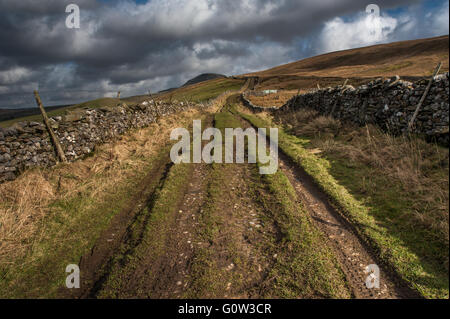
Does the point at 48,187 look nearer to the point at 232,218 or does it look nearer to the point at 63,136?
the point at 63,136

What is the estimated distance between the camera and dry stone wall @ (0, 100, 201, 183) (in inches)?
321

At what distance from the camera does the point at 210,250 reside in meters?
4.57

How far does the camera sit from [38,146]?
29.7ft

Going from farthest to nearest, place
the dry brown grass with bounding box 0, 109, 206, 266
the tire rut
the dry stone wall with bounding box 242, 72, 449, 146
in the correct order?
1. the dry stone wall with bounding box 242, 72, 449, 146
2. the dry brown grass with bounding box 0, 109, 206, 266
3. the tire rut

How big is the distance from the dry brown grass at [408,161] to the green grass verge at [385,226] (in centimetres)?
33

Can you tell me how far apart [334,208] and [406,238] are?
1573mm

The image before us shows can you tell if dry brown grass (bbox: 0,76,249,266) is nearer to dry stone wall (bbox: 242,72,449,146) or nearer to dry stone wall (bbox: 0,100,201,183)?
dry stone wall (bbox: 0,100,201,183)

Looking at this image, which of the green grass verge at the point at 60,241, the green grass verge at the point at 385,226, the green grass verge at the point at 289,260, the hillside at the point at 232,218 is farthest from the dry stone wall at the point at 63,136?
the green grass verge at the point at 385,226

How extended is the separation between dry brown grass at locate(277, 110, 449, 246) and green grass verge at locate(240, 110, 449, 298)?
13.1 inches

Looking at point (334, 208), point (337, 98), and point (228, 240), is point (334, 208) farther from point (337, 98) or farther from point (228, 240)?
point (337, 98)

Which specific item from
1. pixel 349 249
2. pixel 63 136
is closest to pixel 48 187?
pixel 63 136

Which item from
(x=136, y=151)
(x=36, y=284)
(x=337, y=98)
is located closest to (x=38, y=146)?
(x=136, y=151)

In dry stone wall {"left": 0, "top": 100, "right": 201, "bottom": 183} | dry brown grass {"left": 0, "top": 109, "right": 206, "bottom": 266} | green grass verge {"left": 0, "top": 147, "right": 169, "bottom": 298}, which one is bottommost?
green grass verge {"left": 0, "top": 147, "right": 169, "bottom": 298}

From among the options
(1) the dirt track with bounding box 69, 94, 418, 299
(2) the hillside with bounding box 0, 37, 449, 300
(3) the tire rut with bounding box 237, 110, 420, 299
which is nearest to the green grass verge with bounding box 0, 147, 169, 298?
(2) the hillside with bounding box 0, 37, 449, 300
